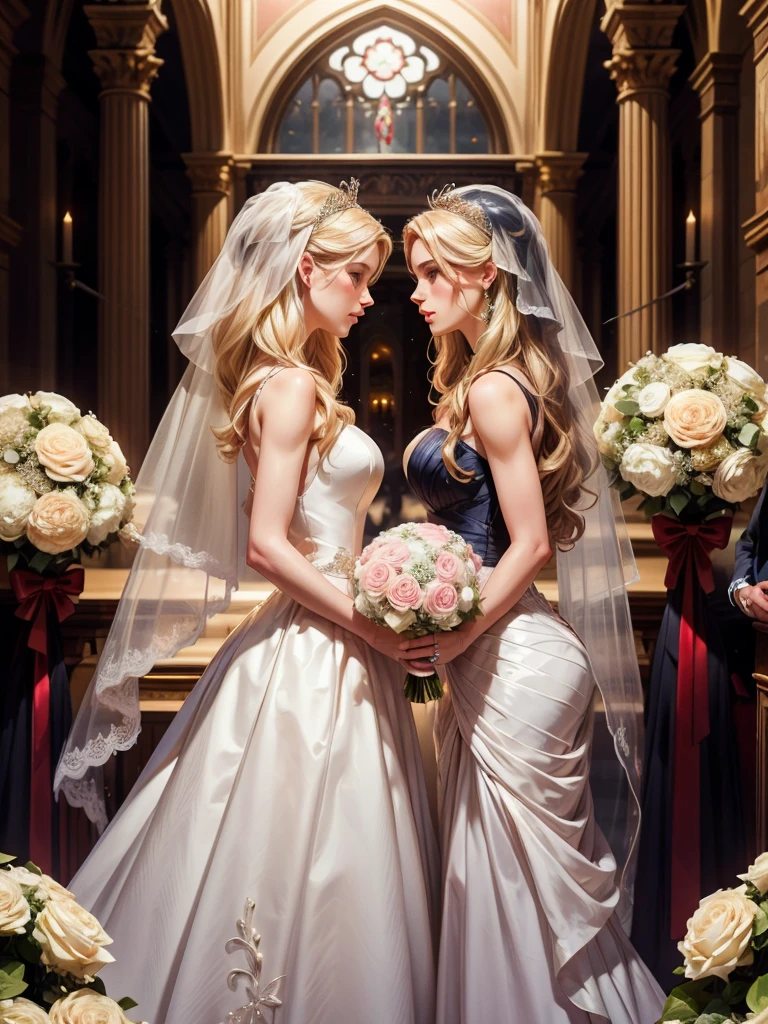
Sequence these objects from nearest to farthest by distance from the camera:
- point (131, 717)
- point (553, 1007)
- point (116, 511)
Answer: point (553, 1007)
point (131, 717)
point (116, 511)

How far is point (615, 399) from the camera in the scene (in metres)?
3.56

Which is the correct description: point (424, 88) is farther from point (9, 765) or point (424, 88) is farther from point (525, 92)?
point (9, 765)

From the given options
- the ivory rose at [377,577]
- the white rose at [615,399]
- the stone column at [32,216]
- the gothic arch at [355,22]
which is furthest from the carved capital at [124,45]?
the ivory rose at [377,577]

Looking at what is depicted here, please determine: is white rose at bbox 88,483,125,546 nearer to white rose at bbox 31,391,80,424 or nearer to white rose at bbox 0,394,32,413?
white rose at bbox 31,391,80,424

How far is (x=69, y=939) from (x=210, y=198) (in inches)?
398

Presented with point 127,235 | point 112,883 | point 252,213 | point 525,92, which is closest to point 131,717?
point 112,883

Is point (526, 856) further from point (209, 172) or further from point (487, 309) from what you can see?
point (209, 172)

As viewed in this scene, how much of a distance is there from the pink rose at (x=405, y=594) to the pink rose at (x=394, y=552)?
0.05 metres

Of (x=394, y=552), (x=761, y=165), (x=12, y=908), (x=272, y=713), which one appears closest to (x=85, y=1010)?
(x=12, y=908)

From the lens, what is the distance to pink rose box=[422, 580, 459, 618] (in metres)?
2.45

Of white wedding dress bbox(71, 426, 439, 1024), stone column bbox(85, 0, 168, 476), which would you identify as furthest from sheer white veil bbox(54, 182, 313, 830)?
stone column bbox(85, 0, 168, 476)

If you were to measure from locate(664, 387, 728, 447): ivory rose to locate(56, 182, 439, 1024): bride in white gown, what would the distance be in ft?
3.55

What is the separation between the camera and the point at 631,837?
3066mm

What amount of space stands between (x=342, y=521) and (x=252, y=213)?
2.84 feet
